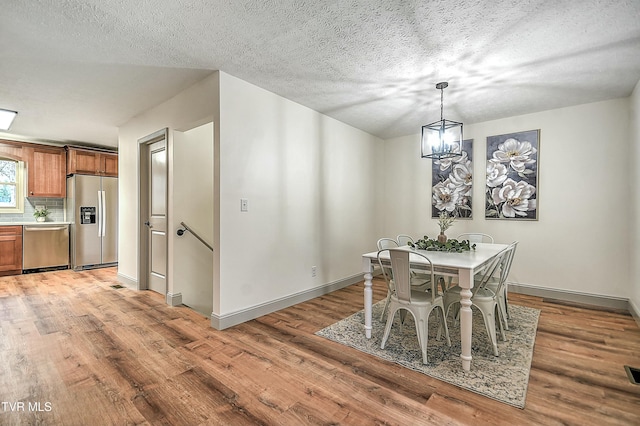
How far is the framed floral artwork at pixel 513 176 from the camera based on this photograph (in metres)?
4.12

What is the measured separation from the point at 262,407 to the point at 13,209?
693 centimetres

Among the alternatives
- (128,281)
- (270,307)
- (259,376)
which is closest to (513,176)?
(270,307)

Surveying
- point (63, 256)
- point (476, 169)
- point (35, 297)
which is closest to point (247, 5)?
point (476, 169)

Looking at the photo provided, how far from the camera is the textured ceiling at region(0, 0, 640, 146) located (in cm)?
202

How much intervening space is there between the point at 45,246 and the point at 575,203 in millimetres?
8733

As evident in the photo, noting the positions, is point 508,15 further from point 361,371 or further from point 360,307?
point 360,307

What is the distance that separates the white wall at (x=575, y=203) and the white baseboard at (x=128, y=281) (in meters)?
5.17

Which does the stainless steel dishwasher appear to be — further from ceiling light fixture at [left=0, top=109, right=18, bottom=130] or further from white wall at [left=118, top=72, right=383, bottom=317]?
white wall at [left=118, top=72, right=383, bottom=317]

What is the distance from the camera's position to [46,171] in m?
5.78

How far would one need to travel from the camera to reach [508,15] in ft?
6.68

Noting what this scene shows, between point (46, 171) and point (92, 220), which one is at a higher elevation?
point (46, 171)

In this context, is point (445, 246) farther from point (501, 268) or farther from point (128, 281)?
point (128, 281)

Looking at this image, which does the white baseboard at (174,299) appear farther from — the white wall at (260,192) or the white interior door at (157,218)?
the white interior door at (157,218)

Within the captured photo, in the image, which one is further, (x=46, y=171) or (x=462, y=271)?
(x=46, y=171)
